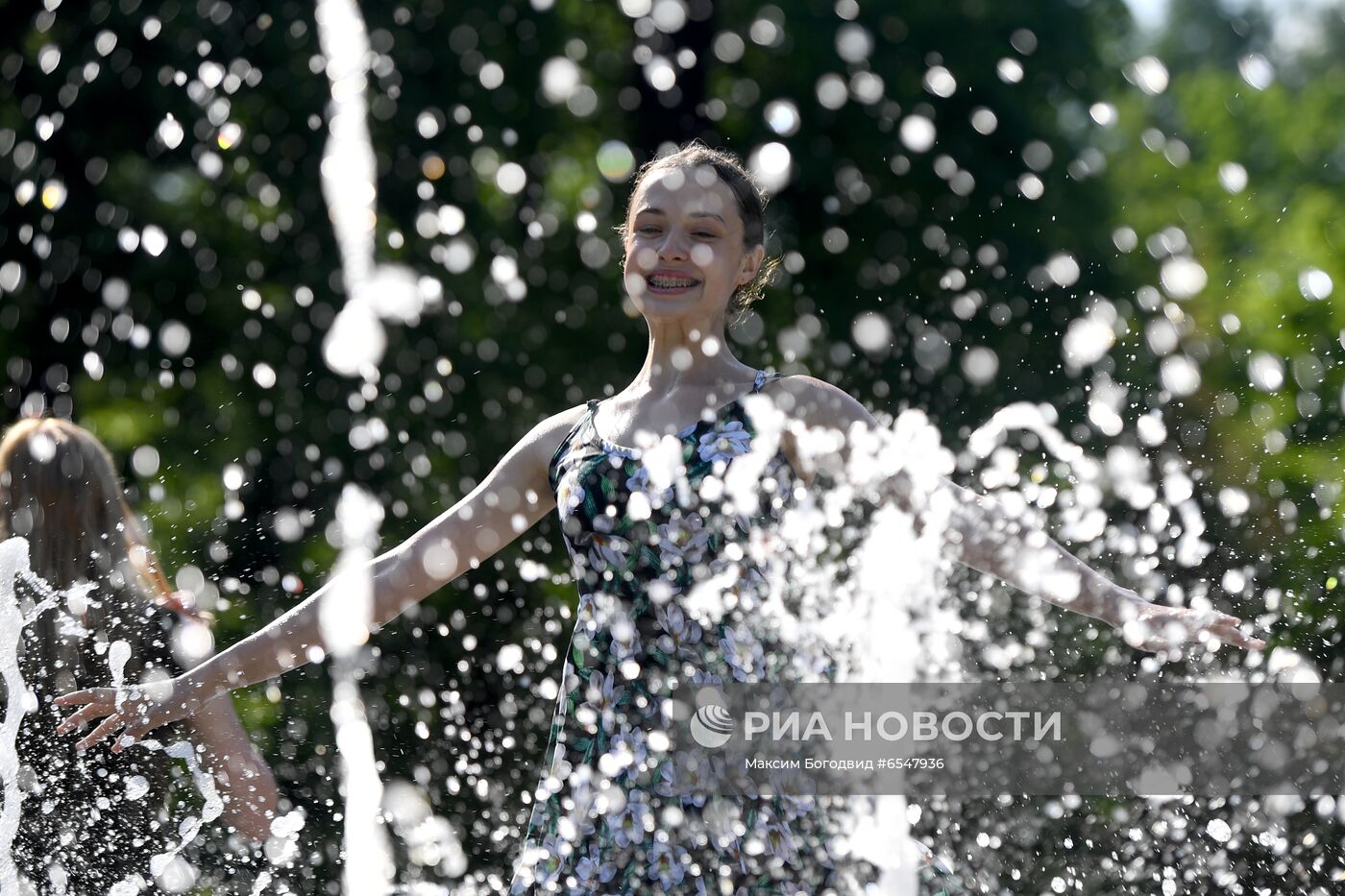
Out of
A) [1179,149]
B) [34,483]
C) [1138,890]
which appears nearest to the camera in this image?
[34,483]

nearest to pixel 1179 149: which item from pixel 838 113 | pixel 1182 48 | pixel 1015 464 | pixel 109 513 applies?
pixel 838 113

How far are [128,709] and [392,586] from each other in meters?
0.55

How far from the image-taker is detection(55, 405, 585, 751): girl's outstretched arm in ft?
9.78

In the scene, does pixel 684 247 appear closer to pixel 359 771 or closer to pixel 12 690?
pixel 12 690

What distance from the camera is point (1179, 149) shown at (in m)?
14.6

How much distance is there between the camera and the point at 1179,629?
2652 millimetres

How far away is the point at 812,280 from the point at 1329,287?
29.2 feet

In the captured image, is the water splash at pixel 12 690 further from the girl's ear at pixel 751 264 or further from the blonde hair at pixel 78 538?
the girl's ear at pixel 751 264

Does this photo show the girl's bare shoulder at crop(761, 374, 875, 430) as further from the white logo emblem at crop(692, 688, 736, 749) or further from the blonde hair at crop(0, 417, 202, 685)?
the blonde hair at crop(0, 417, 202, 685)

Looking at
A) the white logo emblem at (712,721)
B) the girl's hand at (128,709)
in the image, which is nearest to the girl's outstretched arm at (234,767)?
the girl's hand at (128,709)

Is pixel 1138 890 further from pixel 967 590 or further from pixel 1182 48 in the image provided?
pixel 1182 48

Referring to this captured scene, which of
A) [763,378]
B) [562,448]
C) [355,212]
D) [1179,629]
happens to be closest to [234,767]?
[562,448]

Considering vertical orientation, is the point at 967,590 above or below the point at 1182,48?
below

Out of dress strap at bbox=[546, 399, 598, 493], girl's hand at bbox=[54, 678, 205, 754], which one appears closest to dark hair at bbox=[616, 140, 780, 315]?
dress strap at bbox=[546, 399, 598, 493]
